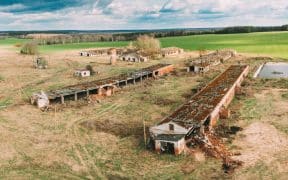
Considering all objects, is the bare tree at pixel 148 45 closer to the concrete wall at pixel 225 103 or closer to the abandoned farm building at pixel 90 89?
the abandoned farm building at pixel 90 89

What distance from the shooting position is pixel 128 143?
27.4 m

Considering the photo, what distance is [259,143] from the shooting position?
26.7 metres

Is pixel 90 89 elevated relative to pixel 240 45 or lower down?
lower down

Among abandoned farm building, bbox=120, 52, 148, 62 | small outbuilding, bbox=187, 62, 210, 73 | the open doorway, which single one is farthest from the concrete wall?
abandoned farm building, bbox=120, 52, 148, 62

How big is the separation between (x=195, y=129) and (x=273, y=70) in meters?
38.0

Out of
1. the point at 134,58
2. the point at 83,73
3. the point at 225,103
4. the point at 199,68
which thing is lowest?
the point at 225,103

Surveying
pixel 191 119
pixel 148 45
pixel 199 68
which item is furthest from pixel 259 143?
pixel 148 45

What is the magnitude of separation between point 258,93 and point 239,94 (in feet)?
7.61

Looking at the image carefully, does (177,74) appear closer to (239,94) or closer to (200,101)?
(239,94)

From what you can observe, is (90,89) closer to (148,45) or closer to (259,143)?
(259,143)

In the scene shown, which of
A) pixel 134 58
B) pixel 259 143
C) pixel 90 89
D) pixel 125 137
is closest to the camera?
pixel 259 143

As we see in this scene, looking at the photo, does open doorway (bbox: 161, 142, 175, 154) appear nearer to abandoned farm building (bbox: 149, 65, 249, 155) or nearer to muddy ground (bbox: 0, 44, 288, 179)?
abandoned farm building (bbox: 149, 65, 249, 155)

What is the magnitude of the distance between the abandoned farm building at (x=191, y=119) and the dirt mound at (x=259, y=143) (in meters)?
2.72

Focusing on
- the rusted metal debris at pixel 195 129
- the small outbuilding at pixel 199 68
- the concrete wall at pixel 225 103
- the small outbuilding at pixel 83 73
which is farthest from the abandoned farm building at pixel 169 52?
the rusted metal debris at pixel 195 129
